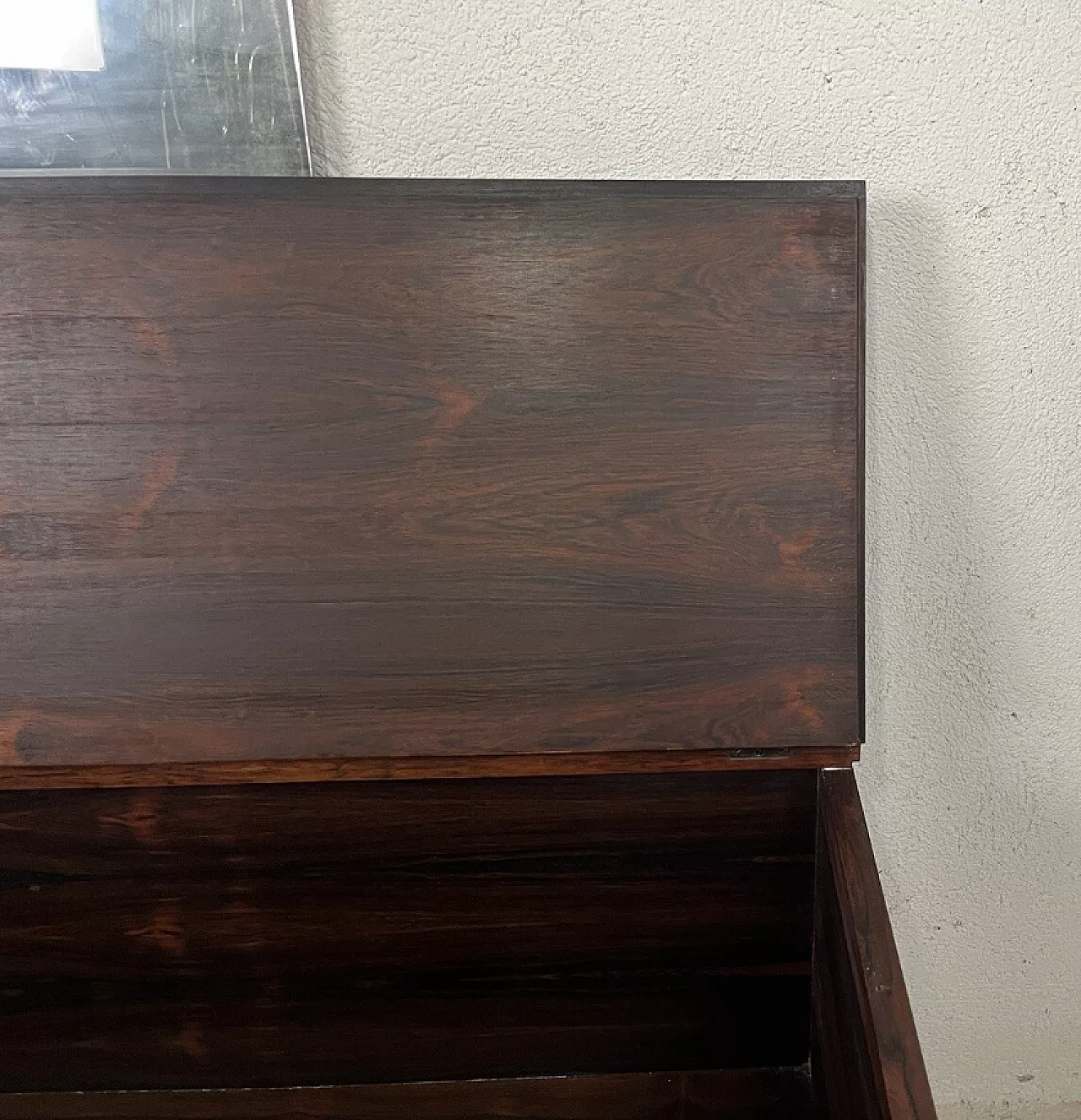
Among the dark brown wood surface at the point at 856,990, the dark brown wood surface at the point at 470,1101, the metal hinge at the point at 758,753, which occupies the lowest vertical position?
the dark brown wood surface at the point at 470,1101

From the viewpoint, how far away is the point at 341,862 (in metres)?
0.89

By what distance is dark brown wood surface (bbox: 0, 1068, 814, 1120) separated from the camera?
0.95 m

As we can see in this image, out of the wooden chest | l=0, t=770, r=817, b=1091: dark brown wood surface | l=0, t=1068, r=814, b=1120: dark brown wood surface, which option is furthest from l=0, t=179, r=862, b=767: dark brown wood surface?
l=0, t=1068, r=814, b=1120: dark brown wood surface

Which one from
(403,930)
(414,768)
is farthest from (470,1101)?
(414,768)

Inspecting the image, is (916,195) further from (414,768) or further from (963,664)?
(414,768)

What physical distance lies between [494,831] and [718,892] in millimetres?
223

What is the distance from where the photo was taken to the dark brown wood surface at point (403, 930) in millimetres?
872

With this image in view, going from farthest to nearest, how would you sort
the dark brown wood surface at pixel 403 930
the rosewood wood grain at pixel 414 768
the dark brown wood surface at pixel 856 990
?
the dark brown wood surface at pixel 403 930 → the rosewood wood grain at pixel 414 768 → the dark brown wood surface at pixel 856 990

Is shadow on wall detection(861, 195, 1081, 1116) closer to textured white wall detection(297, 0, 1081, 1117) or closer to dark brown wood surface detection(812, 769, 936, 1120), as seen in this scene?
textured white wall detection(297, 0, 1081, 1117)

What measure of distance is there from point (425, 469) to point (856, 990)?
515 mm

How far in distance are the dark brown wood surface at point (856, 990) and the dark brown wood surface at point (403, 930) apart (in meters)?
0.05

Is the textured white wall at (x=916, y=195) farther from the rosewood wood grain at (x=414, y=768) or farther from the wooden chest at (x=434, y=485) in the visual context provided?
the rosewood wood grain at (x=414, y=768)

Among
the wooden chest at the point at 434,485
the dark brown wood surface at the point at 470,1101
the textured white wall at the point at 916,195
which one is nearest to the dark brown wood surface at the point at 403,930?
the dark brown wood surface at the point at 470,1101

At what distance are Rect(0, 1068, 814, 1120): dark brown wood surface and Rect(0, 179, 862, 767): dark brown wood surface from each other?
432 mm
